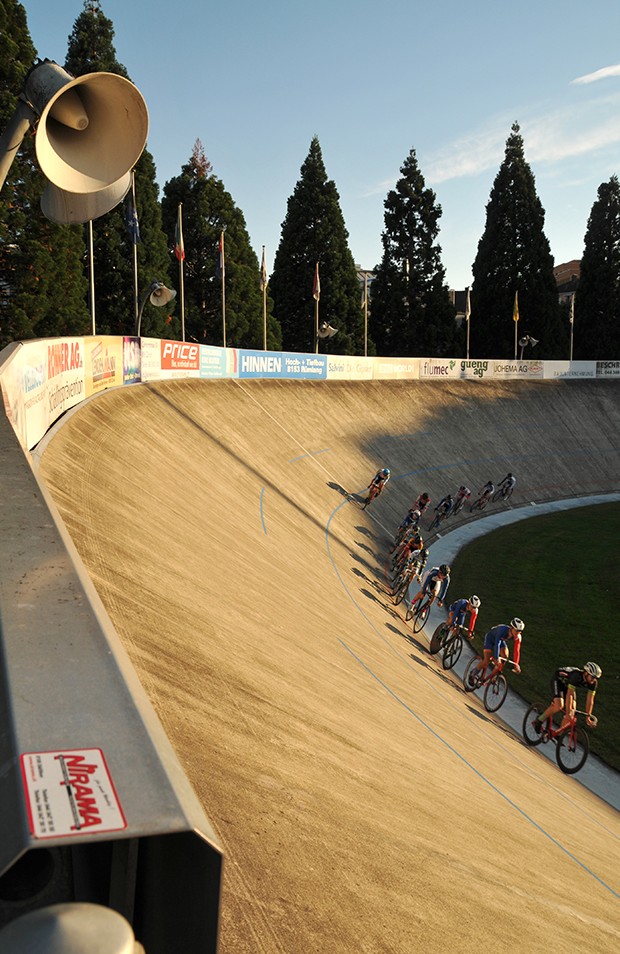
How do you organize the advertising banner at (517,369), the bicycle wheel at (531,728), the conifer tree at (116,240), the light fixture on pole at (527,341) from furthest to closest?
the light fixture on pole at (527,341)
the advertising banner at (517,369)
the conifer tree at (116,240)
the bicycle wheel at (531,728)

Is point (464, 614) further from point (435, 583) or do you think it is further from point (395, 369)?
point (395, 369)

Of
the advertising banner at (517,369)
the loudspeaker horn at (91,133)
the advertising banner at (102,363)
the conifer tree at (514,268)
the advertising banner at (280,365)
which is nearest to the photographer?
the loudspeaker horn at (91,133)

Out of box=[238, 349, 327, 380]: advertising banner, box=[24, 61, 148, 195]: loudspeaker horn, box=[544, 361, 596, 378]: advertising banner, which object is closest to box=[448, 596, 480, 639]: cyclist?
box=[24, 61, 148, 195]: loudspeaker horn

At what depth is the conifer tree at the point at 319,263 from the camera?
161ft

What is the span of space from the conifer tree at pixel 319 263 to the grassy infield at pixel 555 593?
1022 inches

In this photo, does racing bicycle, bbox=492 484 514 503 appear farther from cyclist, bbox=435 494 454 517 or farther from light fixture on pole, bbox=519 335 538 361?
light fixture on pole, bbox=519 335 538 361

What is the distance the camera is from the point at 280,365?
92.3 ft

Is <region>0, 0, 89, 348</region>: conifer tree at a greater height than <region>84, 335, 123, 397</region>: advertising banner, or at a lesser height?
greater

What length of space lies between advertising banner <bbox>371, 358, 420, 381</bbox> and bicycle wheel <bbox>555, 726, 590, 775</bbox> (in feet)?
78.5

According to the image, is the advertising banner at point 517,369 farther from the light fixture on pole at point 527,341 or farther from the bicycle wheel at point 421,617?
the bicycle wheel at point 421,617

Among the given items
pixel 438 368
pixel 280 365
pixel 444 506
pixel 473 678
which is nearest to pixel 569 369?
pixel 438 368

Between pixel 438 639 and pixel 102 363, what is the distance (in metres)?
8.99

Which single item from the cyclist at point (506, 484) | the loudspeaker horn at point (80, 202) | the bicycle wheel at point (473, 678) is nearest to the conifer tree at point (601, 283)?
the cyclist at point (506, 484)

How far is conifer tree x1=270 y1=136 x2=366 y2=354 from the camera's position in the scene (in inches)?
1929
